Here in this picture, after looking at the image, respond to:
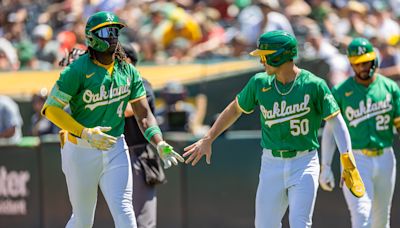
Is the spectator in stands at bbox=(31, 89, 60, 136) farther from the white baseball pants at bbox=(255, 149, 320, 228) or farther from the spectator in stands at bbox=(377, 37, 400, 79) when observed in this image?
the white baseball pants at bbox=(255, 149, 320, 228)

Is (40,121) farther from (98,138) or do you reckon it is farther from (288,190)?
(288,190)

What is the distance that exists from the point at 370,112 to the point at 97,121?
8.86 feet

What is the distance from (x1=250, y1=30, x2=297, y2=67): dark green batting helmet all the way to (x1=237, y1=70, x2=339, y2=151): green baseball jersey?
20 centimetres

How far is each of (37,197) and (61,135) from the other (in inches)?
136

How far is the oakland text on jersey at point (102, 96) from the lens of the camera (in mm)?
7371

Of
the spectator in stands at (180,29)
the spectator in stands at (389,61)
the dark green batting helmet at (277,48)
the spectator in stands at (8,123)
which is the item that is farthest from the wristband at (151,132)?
the spectator in stands at (180,29)

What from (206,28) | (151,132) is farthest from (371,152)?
(206,28)

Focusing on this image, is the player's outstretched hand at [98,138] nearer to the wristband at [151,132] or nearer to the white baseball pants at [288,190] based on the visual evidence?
the wristband at [151,132]

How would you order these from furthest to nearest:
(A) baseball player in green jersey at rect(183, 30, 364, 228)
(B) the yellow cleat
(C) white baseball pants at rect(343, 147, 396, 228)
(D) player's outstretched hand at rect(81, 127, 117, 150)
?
(C) white baseball pants at rect(343, 147, 396, 228), (B) the yellow cleat, (A) baseball player in green jersey at rect(183, 30, 364, 228), (D) player's outstretched hand at rect(81, 127, 117, 150)

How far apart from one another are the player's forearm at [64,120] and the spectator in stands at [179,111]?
13.0 ft

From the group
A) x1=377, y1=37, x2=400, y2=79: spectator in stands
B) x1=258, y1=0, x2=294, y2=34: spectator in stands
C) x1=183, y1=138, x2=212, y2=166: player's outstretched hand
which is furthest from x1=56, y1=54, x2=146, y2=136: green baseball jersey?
x1=258, y1=0, x2=294, y2=34: spectator in stands

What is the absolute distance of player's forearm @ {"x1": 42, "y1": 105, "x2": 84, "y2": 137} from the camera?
23.7 ft

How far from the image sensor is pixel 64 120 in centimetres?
726

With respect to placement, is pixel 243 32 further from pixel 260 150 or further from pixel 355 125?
pixel 355 125
